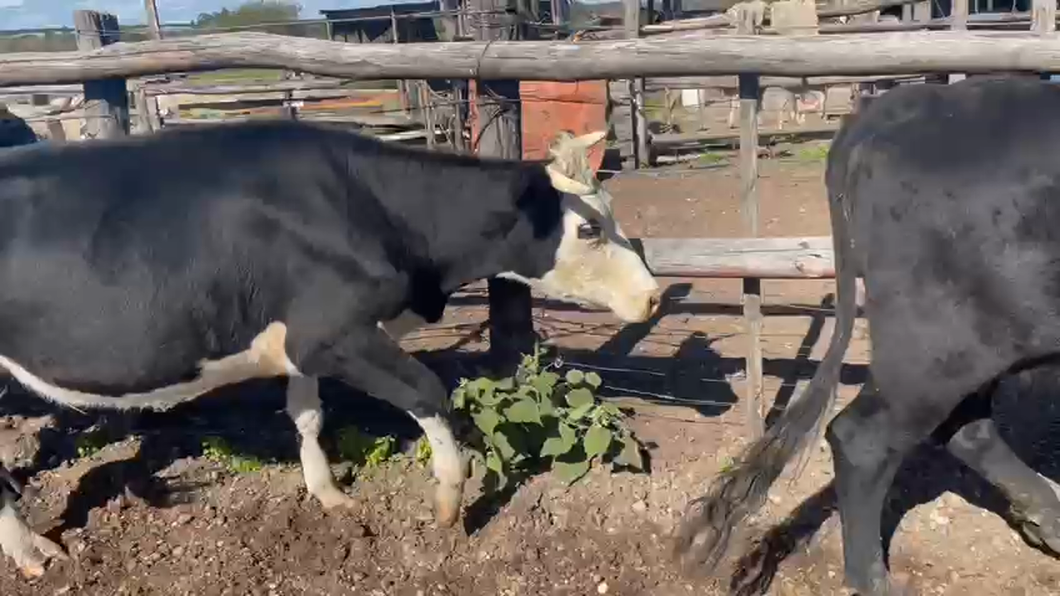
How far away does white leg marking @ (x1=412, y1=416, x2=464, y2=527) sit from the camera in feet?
13.4

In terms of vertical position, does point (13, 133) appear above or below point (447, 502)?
above

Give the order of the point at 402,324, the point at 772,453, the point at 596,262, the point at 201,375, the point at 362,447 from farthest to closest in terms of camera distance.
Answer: the point at 362,447 < the point at 596,262 < the point at 402,324 < the point at 201,375 < the point at 772,453

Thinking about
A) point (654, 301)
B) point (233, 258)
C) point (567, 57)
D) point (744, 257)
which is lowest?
point (654, 301)

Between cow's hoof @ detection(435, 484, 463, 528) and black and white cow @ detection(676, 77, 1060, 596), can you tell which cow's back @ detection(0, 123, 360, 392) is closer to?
cow's hoof @ detection(435, 484, 463, 528)

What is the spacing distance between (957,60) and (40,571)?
3938mm

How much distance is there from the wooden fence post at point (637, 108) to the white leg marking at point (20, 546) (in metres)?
8.58

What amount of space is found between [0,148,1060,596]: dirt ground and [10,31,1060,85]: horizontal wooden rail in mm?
1488

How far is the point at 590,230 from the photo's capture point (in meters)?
4.32

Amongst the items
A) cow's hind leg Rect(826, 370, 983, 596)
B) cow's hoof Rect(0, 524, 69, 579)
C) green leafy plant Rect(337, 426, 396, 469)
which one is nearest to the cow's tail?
cow's hind leg Rect(826, 370, 983, 596)

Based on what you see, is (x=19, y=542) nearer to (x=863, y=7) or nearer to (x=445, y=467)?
(x=445, y=467)

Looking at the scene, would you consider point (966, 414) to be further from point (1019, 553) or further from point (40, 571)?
point (40, 571)

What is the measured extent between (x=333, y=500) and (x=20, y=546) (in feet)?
3.89

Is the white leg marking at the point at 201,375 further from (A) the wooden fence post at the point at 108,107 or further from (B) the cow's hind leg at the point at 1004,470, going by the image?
→ (B) the cow's hind leg at the point at 1004,470

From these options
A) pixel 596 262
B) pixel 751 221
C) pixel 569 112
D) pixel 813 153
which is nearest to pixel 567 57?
pixel 596 262
